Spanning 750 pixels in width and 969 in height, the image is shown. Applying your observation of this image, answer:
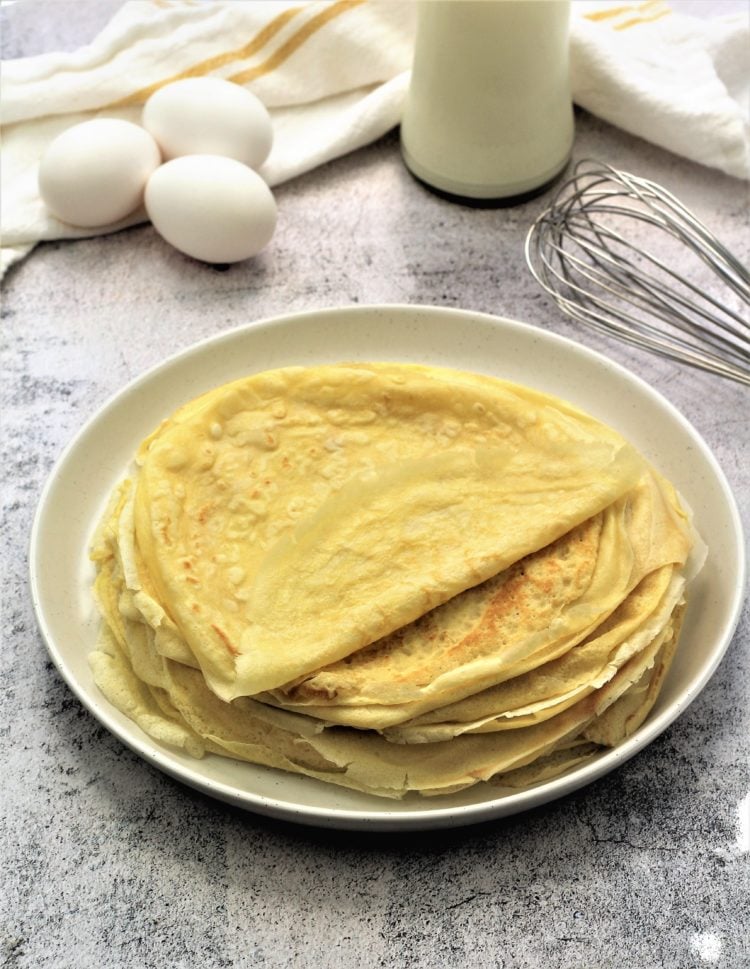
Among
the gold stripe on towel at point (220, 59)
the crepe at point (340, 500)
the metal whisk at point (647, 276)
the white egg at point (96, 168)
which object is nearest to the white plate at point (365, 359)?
the crepe at point (340, 500)

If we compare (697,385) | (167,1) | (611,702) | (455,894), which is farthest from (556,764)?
(167,1)

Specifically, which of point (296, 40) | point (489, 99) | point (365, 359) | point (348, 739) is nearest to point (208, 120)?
point (296, 40)

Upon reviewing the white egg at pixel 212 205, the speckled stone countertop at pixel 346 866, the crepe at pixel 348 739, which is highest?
the white egg at pixel 212 205

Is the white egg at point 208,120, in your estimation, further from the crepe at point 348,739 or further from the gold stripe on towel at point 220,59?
the crepe at point 348,739

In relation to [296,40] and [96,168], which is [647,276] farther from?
[96,168]

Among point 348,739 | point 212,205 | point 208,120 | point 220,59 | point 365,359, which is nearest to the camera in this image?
point 348,739

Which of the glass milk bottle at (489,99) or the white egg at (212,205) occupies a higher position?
the glass milk bottle at (489,99)
